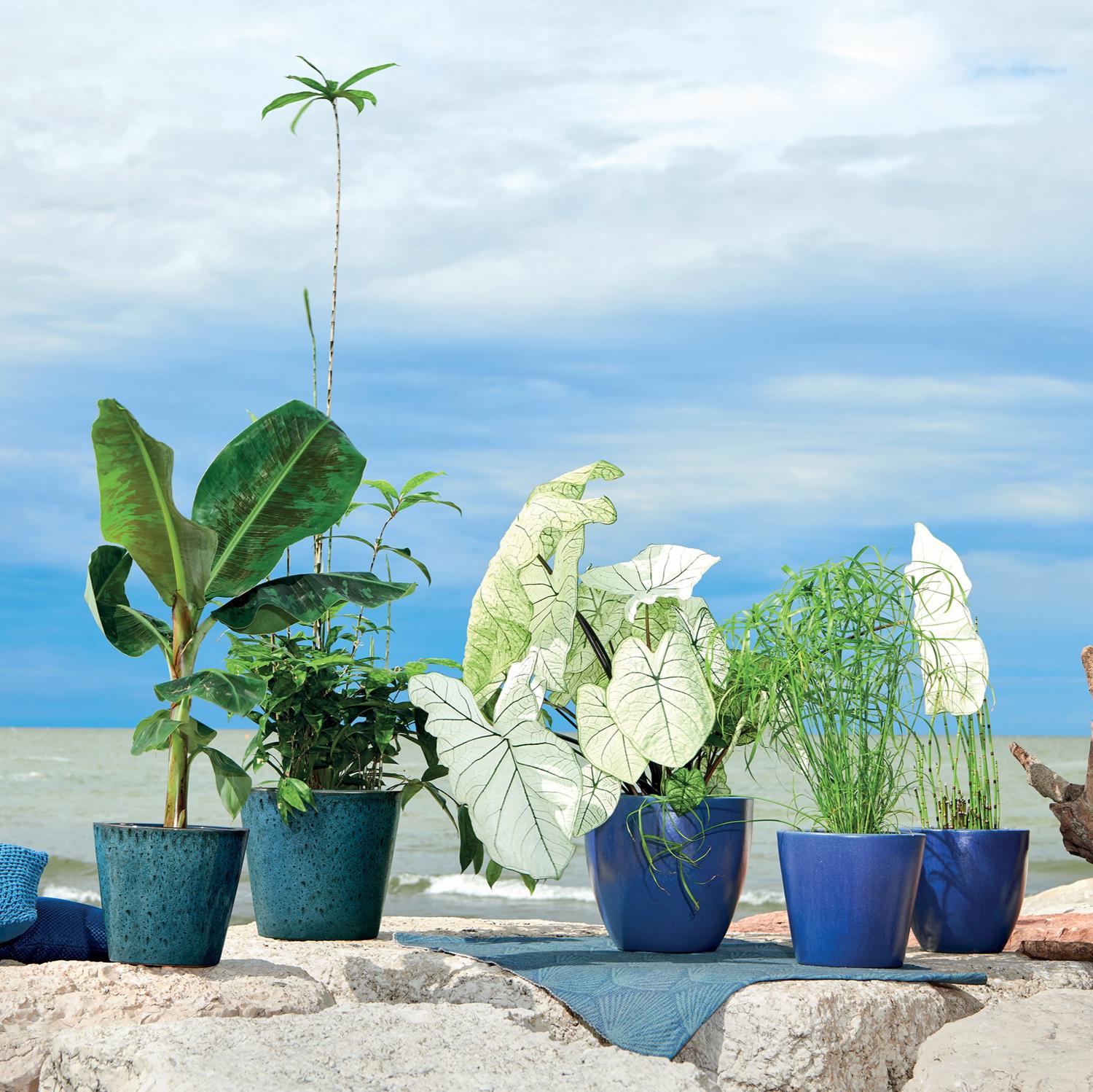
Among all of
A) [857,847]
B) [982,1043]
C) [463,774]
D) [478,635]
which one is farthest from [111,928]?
[982,1043]

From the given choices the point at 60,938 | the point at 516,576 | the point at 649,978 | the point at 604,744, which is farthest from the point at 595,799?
the point at 60,938

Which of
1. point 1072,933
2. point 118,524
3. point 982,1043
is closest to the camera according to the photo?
point 982,1043

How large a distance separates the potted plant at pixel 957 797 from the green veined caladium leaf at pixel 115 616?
4.91 feet

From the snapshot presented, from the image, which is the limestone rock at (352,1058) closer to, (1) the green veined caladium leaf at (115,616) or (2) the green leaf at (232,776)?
(2) the green leaf at (232,776)

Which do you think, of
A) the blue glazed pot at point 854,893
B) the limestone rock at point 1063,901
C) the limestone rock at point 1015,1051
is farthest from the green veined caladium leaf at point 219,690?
the limestone rock at point 1063,901

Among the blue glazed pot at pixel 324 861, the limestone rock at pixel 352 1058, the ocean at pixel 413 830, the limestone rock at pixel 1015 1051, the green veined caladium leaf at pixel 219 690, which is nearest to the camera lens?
the limestone rock at pixel 352 1058

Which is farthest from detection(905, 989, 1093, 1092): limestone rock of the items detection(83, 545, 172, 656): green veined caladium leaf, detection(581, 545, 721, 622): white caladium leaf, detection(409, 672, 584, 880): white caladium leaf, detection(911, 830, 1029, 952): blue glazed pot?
detection(83, 545, 172, 656): green veined caladium leaf

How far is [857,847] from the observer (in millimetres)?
1949

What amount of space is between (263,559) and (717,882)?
1.05 metres

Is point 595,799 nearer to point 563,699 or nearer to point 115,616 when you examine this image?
point 563,699

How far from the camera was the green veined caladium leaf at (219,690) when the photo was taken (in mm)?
1911

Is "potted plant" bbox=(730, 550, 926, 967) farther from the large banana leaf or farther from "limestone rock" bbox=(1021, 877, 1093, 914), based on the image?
"limestone rock" bbox=(1021, 877, 1093, 914)

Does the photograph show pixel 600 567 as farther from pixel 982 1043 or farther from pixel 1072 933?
pixel 1072 933

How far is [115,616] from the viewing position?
2.23 meters
